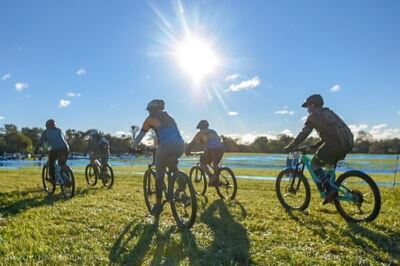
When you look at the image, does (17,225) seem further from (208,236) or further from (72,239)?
(208,236)

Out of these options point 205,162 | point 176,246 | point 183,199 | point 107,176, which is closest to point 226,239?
point 176,246

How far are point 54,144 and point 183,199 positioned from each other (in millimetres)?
6021

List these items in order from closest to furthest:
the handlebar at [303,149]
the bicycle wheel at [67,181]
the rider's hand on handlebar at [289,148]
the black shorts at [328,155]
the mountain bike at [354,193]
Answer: the mountain bike at [354,193], the black shorts at [328,155], the rider's hand on handlebar at [289,148], the handlebar at [303,149], the bicycle wheel at [67,181]

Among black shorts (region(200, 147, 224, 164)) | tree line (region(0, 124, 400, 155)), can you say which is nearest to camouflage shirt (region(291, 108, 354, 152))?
black shorts (region(200, 147, 224, 164))

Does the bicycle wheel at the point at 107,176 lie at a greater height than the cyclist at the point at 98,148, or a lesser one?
lesser

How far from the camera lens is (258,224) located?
7195mm

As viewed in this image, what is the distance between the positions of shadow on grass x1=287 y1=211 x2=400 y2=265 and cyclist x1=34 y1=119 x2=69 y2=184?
7.19 meters

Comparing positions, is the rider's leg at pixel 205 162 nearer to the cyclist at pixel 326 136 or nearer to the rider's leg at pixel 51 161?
the cyclist at pixel 326 136

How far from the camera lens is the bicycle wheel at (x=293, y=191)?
8586 millimetres

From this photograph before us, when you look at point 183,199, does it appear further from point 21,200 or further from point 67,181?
point 21,200

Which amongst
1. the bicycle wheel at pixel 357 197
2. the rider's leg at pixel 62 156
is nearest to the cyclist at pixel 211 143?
the rider's leg at pixel 62 156

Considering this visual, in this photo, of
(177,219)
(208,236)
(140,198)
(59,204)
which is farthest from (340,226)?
(59,204)

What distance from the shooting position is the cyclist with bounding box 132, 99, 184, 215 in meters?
7.27

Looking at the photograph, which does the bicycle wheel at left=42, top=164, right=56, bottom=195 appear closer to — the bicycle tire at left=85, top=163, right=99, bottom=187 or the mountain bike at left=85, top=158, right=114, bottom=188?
the mountain bike at left=85, top=158, right=114, bottom=188
